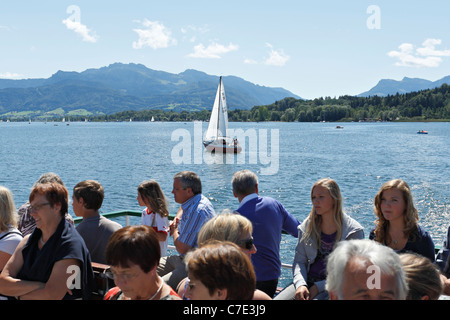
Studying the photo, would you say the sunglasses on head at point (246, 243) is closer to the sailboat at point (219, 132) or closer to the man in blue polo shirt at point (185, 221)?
the man in blue polo shirt at point (185, 221)

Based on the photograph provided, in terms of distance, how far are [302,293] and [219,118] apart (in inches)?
1881

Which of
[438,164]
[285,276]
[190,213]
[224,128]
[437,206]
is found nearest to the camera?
[190,213]

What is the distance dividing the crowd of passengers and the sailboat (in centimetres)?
A: 4619

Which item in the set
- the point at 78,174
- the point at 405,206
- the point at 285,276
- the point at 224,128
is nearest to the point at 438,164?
the point at 224,128

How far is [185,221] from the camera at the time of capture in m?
4.27

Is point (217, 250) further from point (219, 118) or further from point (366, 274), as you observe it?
point (219, 118)

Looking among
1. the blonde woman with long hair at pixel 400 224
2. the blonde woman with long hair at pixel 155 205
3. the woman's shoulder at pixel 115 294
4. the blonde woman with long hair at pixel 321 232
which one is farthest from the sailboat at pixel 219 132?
the woman's shoulder at pixel 115 294

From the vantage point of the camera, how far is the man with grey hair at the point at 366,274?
1995 mm

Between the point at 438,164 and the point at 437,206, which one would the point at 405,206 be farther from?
the point at 438,164

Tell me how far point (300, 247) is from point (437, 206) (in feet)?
65.7

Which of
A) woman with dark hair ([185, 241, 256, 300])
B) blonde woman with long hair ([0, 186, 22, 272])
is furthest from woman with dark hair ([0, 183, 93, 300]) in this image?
woman with dark hair ([185, 241, 256, 300])

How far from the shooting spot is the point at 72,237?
3.14m

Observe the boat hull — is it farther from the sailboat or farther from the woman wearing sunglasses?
the woman wearing sunglasses
